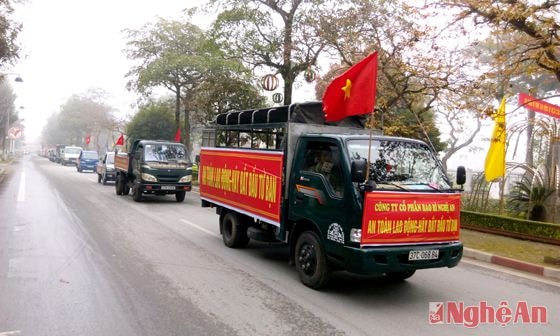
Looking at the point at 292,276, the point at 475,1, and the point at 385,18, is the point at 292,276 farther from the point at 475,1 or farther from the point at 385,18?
the point at 385,18

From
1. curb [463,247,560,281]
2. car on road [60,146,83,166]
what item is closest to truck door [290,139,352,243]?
curb [463,247,560,281]

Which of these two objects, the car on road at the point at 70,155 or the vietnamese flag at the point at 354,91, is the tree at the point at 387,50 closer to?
the vietnamese flag at the point at 354,91

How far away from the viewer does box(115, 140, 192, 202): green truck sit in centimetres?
1487

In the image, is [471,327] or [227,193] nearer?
[471,327]

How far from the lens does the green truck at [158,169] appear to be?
14867mm

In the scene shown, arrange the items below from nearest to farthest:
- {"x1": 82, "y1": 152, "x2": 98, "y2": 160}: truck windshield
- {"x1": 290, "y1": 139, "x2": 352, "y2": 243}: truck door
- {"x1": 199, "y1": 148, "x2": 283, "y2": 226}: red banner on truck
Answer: {"x1": 290, "y1": 139, "x2": 352, "y2": 243}: truck door
{"x1": 199, "y1": 148, "x2": 283, "y2": 226}: red banner on truck
{"x1": 82, "y1": 152, "x2": 98, "y2": 160}: truck windshield

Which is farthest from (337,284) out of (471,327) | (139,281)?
(139,281)

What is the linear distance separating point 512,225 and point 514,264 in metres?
3.38

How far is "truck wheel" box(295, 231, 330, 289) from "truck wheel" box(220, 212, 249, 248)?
2.11 m

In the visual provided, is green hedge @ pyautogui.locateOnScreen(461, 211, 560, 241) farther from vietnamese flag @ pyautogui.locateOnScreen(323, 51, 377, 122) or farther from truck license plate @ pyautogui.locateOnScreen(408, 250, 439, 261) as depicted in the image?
vietnamese flag @ pyautogui.locateOnScreen(323, 51, 377, 122)

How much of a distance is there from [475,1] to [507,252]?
15.9 feet

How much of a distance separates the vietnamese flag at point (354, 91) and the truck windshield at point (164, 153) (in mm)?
10173

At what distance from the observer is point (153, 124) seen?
102 feet

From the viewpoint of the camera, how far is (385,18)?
14211mm
